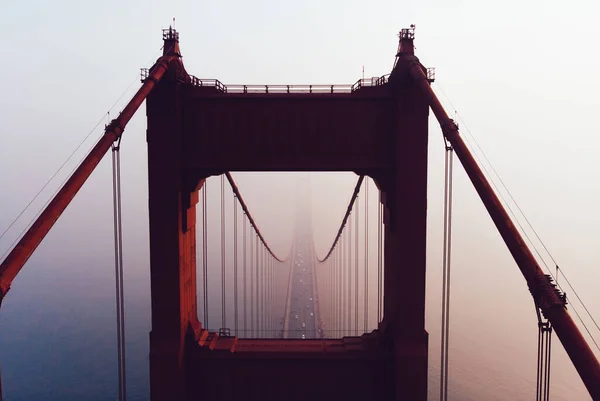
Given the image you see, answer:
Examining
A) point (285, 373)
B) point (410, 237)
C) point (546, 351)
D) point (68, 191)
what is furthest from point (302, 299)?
point (546, 351)

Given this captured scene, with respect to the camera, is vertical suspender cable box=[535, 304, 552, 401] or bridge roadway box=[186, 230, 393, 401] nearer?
vertical suspender cable box=[535, 304, 552, 401]

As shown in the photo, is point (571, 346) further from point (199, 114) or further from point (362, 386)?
point (199, 114)

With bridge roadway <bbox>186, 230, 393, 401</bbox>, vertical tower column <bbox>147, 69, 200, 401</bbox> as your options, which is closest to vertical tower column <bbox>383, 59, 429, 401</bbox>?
bridge roadway <bbox>186, 230, 393, 401</bbox>

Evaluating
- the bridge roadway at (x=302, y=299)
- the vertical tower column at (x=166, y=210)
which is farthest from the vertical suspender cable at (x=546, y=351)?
the bridge roadway at (x=302, y=299)

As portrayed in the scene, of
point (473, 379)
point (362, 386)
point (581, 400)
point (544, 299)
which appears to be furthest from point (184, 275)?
point (581, 400)

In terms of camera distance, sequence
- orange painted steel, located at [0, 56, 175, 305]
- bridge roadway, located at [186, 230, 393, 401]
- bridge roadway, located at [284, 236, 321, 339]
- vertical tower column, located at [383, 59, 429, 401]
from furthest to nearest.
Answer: bridge roadway, located at [284, 236, 321, 339], bridge roadway, located at [186, 230, 393, 401], vertical tower column, located at [383, 59, 429, 401], orange painted steel, located at [0, 56, 175, 305]

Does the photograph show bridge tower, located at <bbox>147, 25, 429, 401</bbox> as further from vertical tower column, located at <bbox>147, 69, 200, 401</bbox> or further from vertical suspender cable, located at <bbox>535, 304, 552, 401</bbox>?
vertical suspender cable, located at <bbox>535, 304, 552, 401</bbox>

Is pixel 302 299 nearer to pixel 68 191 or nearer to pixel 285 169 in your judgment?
pixel 285 169
